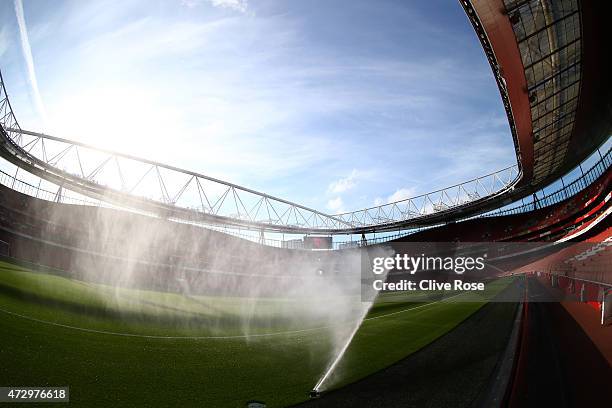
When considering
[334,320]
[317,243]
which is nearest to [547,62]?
[334,320]

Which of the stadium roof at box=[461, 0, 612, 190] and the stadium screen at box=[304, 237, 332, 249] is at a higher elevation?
the stadium roof at box=[461, 0, 612, 190]

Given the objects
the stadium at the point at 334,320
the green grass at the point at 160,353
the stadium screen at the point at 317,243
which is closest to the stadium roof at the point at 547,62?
the stadium at the point at 334,320

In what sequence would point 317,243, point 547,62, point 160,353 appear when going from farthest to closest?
point 317,243 < point 547,62 < point 160,353

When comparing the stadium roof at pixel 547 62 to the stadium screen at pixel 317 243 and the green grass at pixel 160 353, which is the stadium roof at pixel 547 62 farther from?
the stadium screen at pixel 317 243

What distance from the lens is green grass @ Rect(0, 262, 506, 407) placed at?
657 cm

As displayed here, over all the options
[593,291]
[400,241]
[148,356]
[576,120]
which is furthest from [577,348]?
[400,241]

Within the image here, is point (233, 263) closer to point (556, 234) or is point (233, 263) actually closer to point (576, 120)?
point (576, 120)

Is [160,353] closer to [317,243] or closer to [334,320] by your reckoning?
[334,320]

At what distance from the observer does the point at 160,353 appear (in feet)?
31.6

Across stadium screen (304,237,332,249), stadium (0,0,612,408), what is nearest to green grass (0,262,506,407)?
stadium (0,0,612,408)

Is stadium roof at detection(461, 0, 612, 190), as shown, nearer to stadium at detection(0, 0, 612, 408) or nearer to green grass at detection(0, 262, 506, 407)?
stadium at detection(0, 0, 612, 408)

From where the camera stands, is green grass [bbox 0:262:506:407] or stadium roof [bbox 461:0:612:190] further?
stadium roof [bbox 461:0:612:190]

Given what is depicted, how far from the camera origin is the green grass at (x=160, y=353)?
6566 mm

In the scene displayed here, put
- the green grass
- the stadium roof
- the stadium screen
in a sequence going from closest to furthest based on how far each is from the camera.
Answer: the green grass < the stadium roof < the stadium screen
